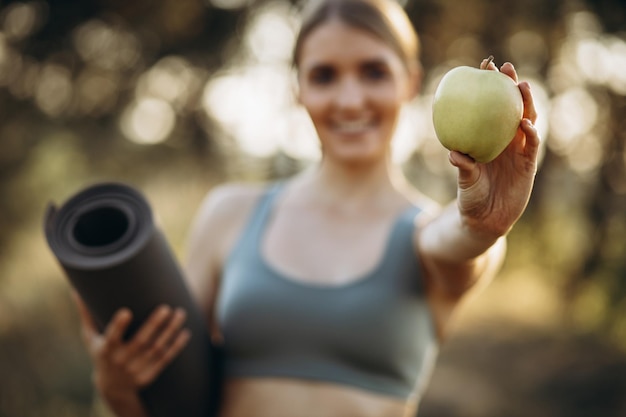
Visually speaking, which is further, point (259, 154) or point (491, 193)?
point (259, 154)

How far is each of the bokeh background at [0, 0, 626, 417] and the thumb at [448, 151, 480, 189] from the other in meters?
3.97

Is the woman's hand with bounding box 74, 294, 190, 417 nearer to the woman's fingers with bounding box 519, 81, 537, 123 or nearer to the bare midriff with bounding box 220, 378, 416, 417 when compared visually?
the bare midriff with bounding box 220, 378, 416, 417

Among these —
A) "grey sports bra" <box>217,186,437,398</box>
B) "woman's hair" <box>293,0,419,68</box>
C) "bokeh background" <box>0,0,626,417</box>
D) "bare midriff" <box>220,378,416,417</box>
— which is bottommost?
"bokeh background" <box>0,0,626,417</box>

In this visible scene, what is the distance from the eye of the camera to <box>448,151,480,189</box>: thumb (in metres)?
1.11

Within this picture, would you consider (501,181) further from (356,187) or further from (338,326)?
(356,187)

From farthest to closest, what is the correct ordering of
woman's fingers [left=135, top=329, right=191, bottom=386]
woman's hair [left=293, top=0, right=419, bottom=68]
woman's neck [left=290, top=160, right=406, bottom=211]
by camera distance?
1. woman's neck [left=290, top=160, right=406, bottom=211]
2. woman's hair [left=293, top=0, right=419, bottom=68]
3. woman's fingers [left=135, top=329, right=191, bottom=386]

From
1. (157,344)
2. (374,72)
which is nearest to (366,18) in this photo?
(374,72)

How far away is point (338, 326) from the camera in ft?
5.38

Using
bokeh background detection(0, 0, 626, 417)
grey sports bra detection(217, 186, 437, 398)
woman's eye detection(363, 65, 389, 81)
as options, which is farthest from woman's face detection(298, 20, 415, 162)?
bokeh background detection(0, 0, 626, 417)

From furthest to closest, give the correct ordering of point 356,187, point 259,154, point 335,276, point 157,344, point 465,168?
1. point 259,154
2. point 356,187
3. point 335,276
4. point 157,344
5. point 465,168

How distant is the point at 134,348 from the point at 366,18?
97cm

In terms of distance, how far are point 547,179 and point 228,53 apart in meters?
→ 3.04

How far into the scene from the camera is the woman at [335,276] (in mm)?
1635

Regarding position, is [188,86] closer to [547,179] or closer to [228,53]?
[228,53]
